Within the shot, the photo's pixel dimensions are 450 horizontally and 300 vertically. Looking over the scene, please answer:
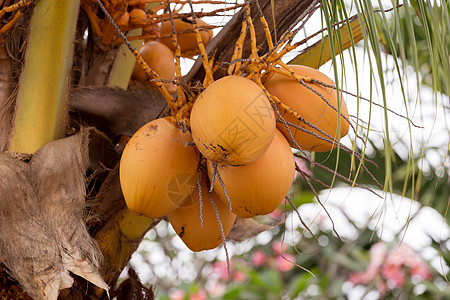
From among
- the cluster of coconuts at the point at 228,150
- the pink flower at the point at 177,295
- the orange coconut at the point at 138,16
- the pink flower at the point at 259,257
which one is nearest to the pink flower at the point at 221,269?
the pink flower at the point at 259,257

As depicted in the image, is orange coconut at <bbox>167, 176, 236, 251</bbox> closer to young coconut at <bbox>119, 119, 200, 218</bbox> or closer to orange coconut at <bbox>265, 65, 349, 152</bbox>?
young coconut at <bbox>119, 119, 200, 218</bbox>

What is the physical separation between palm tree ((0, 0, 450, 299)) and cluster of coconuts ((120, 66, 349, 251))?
0.21ft

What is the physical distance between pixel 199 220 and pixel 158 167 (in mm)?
181

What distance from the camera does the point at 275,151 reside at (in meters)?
0.94

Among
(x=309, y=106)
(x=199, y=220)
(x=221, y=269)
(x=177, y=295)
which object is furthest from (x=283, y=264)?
(x=309, y=106)

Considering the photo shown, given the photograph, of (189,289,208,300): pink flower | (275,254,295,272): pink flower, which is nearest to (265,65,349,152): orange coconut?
(189,289,208,300): pink flower

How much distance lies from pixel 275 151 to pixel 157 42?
0.67 meters

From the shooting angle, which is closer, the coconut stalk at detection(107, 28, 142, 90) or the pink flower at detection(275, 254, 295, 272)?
the coconut stalk at detection(107, 28, 142, 90)

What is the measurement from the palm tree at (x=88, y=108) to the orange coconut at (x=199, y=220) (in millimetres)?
161

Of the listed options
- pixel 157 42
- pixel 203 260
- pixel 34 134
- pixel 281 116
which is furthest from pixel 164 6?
pixel 203 260

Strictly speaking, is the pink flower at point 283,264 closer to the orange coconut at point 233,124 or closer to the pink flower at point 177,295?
the pink flower at point 177,295

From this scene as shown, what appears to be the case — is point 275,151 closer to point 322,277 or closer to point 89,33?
point 89,33

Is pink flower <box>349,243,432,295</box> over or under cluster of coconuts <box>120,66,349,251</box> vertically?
under

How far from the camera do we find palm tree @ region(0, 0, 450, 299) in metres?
0.95
